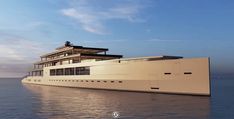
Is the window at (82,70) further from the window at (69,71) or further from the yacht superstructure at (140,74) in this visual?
the window at (69,71)

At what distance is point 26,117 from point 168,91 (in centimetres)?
2059

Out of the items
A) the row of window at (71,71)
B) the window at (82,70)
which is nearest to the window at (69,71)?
the row of window at (71,71)

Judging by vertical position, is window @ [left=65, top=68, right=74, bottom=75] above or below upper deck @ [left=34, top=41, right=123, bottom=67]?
below

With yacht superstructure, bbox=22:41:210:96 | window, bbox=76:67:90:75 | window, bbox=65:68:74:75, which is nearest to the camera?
yacht superstructure, bbox=22:41:210:96

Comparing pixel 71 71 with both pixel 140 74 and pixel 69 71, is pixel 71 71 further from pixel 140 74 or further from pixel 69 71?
pixel 140 74

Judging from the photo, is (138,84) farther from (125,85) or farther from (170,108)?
(170,108)

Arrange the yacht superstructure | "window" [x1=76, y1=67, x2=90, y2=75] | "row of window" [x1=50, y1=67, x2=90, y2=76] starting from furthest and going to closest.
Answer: "row of window" [x1=50, y1=67, x2=90, y2=76] → "window" [x1=76, y1=67, x2=90, y2=75] → the yacht superstructure

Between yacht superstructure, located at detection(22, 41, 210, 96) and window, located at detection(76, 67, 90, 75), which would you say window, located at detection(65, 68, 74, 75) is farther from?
window, located at detection(76, 67, 90, 75)

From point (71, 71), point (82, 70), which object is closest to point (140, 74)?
point (82, 70)

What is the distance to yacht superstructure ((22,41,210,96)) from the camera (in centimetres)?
3416

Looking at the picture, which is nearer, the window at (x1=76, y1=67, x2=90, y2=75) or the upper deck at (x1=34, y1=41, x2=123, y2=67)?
the window at (x1=76, y1=67, x2=90, y2=75)

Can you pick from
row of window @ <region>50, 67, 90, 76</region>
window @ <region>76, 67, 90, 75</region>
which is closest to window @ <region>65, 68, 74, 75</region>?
row of window @ <region>50, 67, 90, 76</region>

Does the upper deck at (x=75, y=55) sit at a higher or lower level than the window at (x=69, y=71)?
higher

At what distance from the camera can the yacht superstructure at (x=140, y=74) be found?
3416 cm
